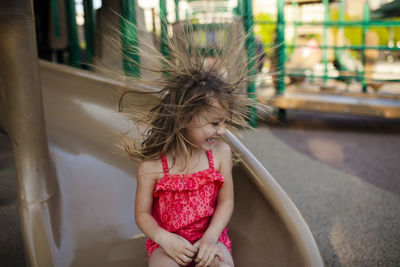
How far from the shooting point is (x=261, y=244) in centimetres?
103

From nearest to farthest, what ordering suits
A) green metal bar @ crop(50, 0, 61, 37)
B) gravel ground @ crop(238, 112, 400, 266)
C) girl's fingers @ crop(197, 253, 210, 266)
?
girl's fingers @ crop(197, 253, 210, 266) < gravel ground @ crop(238, 112, 400, 266) < green metal bar @ crop(50, 0, 61, 37)

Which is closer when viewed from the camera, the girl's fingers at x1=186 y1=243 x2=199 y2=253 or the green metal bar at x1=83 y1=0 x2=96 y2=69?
the girl's fingers at x1=186 y1=243 x2=199 y2=253

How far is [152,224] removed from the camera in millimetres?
976

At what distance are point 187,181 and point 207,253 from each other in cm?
18

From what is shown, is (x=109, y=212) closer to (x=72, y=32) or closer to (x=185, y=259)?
(x=185, y=259)

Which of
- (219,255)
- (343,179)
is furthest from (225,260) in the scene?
(343,179)

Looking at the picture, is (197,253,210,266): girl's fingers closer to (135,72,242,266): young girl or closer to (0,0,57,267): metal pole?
(135,72,242,266): young girl

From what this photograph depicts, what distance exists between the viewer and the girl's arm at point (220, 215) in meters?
0.93

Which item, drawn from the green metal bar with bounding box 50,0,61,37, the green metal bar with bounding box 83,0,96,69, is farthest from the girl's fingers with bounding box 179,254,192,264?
the green metal bar with bounding box 50,0,61,37

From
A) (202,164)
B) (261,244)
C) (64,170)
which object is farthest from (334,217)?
(64,170)

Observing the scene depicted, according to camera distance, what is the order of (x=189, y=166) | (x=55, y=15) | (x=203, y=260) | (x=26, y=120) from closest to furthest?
(x=203, y=260), (x=189, y=166), (x=26, y=120), (x=55, y=15)

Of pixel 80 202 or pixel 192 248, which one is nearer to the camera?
pixel 192 248

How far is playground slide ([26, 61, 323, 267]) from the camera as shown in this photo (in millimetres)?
1002

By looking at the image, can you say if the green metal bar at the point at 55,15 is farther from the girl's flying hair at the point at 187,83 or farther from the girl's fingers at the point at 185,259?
the girl's fingers at the point at 185,259
